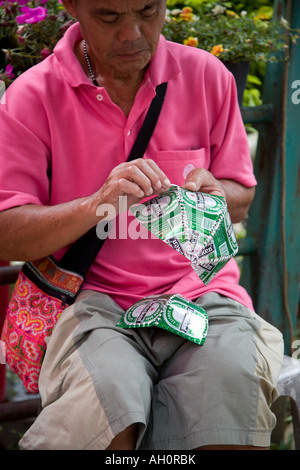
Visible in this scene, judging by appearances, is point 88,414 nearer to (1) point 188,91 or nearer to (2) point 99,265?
(2) point 99,265

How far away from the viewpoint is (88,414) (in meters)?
1.69

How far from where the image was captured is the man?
5.68 feet

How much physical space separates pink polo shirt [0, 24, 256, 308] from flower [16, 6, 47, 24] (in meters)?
0.24

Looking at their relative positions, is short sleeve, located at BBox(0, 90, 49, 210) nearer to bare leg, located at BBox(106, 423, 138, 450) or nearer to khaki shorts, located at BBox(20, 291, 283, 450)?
khaki shorts, located at BBox(20, 291, 283, 450)

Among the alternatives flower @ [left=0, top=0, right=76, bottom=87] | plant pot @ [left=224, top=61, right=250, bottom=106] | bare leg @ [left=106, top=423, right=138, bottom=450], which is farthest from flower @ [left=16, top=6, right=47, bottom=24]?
bare leg @ [left=106, top=423, right=138, bottom=450]

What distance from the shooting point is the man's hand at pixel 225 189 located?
1958 millimetres

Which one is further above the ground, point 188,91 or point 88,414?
point 188,91

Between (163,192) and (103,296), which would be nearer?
(163,192)

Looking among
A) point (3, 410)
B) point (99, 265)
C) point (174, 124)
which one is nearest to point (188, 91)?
point (174, 124)

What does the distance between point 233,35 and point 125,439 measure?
1.58 meters

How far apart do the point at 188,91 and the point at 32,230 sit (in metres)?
0.66

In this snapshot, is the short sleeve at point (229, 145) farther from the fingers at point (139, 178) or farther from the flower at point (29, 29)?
the flower at point (29, 29)
